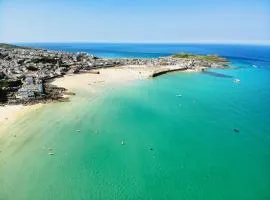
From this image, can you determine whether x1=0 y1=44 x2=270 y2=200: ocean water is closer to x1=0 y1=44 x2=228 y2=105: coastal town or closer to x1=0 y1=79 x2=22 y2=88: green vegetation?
x1=0 y1=44 x2=228 y2=105: coastal town

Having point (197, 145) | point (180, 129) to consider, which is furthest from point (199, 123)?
point (197, 145)

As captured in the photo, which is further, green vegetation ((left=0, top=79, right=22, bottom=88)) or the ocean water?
green vegetation ((left=0, top=79, right=22, bottom=88))

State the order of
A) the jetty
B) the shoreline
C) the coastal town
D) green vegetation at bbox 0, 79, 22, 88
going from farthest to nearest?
the jetty < green vegetation at bbox 0, 79, 22, 88 < the coastal town < the shoreline

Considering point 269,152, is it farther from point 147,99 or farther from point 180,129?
point 147,99

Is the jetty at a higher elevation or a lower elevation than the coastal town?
lower

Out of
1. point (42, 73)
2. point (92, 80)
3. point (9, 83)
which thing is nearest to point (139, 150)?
point (9, 83)

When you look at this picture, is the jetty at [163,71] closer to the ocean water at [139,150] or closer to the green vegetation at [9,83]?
the ocean water at [139,150]

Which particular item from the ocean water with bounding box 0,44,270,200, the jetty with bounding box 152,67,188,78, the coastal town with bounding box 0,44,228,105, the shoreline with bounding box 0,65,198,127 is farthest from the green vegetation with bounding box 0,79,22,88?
the jetty with bounding box 152,67,188,78

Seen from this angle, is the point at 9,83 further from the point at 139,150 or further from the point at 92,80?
the point at 139,150
